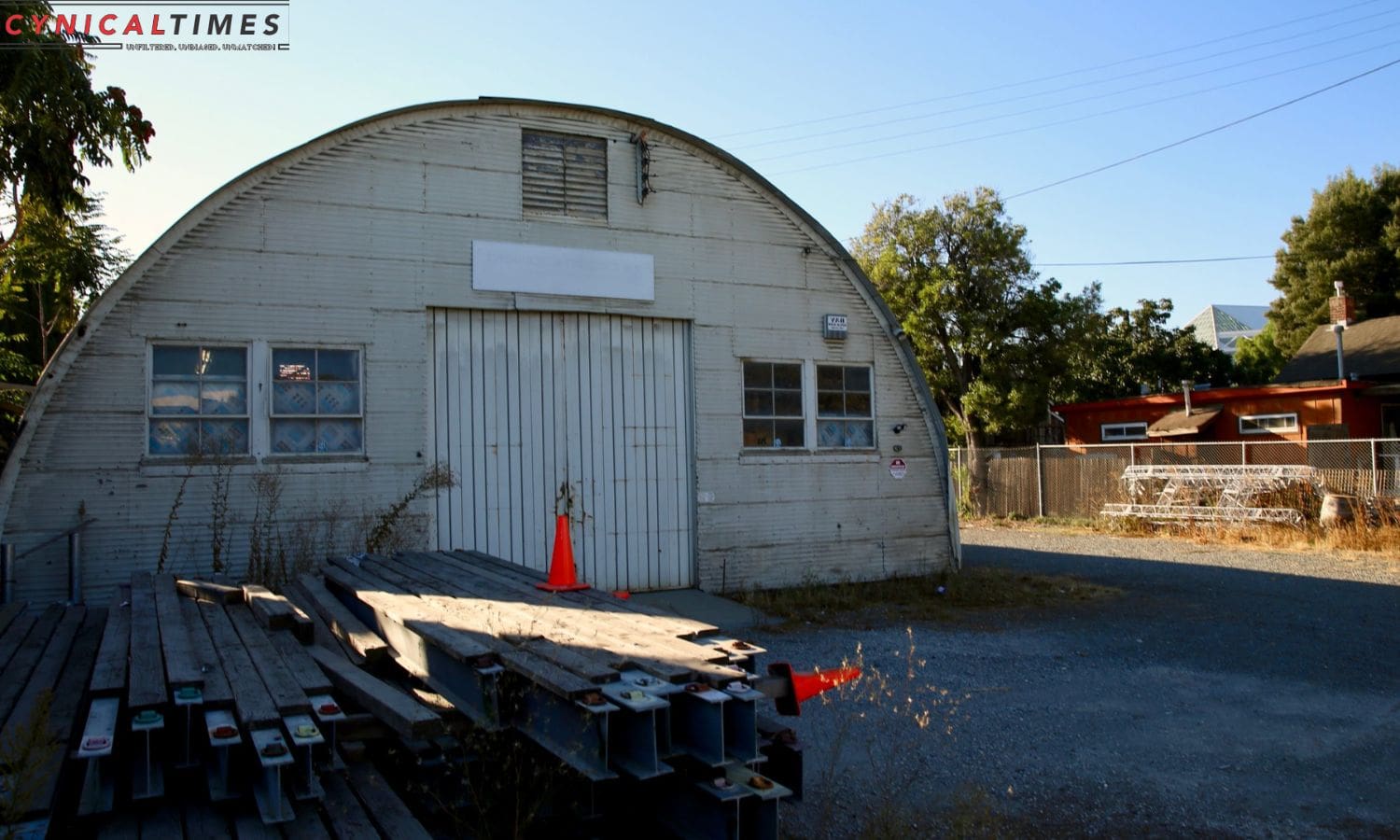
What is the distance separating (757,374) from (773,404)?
435mm

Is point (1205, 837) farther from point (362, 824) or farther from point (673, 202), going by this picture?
point (673, 202)

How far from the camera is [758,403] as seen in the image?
39.9ft

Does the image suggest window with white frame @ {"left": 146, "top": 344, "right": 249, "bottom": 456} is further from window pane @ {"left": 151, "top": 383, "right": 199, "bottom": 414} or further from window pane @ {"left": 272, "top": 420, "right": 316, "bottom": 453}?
window pane @ {"left": 272, "top": 420, "right": 316, "bottom": 453}

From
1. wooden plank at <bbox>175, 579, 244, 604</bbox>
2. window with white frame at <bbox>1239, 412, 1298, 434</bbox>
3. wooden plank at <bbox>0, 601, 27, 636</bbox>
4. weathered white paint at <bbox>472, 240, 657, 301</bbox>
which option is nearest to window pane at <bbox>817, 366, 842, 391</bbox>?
weathered white paint at <bbox>472, 240, 657, 301</bbox>

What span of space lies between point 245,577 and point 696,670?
274 inches

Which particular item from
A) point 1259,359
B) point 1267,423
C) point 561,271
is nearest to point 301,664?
point 561,271

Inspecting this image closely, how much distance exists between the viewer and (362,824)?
363cm

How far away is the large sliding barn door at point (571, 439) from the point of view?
10609mm

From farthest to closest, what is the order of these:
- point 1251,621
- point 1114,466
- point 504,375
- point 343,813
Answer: point 1114,466
point 504,375
point 1251,621
point 343,813

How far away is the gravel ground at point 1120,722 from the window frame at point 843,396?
2.82m

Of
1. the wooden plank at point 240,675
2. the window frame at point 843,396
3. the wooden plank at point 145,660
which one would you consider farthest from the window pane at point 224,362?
the window frame at point 843,396

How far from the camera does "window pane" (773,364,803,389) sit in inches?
485

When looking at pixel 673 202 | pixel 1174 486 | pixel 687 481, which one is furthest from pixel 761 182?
pixel 1174 486

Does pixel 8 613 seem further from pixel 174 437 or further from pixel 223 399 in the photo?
pixel 223 399
